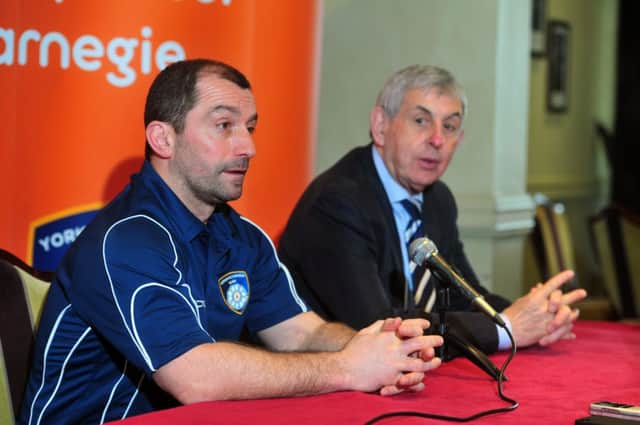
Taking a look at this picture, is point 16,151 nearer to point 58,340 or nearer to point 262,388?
point 58,340

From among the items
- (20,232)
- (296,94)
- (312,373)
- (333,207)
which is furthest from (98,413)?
(296,94)

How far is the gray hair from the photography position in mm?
3207

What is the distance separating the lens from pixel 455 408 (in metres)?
1.98

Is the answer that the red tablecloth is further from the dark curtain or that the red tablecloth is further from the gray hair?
the dark curtain

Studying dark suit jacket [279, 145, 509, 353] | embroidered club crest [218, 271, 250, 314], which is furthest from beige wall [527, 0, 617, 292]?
embroidered club crest [218, 271, 250, 314]

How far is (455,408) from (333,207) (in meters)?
1.09

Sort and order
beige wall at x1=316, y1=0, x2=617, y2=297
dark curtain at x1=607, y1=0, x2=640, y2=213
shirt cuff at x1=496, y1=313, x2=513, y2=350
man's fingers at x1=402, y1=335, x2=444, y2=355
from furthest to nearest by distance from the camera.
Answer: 1. dark curtain at x1=607, y1=0, x2=640, y2=213
2. beige wall at x1=316, y1=0, x2=617, y2=297
3. shirt cuff at x1=496, y1=313, x2=513, y2=350
4. man's fingers at x1=402, y1=335, x2=444, y2=355

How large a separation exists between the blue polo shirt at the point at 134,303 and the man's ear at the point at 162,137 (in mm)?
48

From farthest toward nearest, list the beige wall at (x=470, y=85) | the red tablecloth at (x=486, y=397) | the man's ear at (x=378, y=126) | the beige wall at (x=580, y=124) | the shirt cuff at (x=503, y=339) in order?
the beige wall at (x=580, y=124)
the beige wall at (x=470, y=85)
the man's ear at (x=378, y=126)
the shirt cuff at (x=503, y=339)
the red tablecloth at (x=486, y=397)

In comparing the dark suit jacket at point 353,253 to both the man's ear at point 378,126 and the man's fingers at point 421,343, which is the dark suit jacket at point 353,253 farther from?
the man's fingers at point 421,343

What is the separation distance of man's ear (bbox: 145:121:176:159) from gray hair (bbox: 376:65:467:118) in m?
1.05

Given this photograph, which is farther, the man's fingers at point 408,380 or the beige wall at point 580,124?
the beige wall at point 580,124

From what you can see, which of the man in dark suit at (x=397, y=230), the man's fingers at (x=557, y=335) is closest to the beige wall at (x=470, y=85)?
the man in dark suit at (x=397, y=230)

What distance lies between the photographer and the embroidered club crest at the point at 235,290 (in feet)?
7.86
